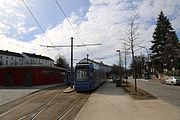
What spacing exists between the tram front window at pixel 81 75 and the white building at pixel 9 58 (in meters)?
81.8

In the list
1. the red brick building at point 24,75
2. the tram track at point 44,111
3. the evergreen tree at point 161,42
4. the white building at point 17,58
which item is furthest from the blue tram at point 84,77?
the white building at point 17,58

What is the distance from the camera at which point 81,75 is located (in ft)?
105

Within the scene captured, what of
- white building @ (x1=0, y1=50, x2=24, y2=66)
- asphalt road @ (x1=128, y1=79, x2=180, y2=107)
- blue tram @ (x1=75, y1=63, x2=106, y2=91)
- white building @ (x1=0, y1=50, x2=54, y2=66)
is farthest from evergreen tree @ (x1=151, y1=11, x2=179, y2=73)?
white building @ (x1=0, y1=50, x2=24, y2=66)

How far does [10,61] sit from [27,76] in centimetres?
7049

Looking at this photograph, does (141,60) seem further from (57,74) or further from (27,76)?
(27,76)

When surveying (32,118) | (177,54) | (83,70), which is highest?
(177,54)

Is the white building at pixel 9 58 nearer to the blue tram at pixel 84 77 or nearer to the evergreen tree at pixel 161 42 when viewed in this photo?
the evergreen tree at pixel 161 42

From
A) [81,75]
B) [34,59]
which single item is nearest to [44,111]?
[81,75]

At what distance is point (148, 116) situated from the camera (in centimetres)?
1287

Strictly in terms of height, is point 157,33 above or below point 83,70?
above

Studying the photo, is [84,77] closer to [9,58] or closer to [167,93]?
[167,93]

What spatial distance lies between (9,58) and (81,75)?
89.6 metres

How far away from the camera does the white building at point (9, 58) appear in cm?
11092

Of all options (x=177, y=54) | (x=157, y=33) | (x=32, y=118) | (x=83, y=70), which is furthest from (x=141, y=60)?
(x=32, y=118)
